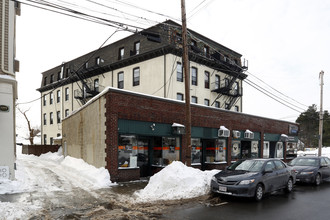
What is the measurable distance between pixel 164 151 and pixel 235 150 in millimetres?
8048

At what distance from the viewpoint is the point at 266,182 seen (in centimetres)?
944

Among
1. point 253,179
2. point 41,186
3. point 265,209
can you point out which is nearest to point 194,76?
point 253,179

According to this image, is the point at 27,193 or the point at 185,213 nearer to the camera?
Answer: the point at 185,213

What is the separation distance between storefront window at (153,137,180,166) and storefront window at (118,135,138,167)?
1.73 m

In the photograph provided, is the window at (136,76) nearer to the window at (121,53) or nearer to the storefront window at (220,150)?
the window at (121,53)

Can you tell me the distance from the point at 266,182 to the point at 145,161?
7.05 m

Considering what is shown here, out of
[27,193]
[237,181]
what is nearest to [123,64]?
[27,193]

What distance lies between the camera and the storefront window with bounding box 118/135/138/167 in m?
12.5

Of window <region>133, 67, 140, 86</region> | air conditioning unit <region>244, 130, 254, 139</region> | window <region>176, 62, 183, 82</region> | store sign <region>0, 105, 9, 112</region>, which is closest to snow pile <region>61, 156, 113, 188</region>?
store sign <region>0, 105, 9, 112</region>

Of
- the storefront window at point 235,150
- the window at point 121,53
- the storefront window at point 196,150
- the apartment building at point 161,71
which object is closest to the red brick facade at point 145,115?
the storefront window at point 235,150

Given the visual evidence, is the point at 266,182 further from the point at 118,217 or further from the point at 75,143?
the point at 75,143

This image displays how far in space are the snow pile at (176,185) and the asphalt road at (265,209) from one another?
2.99 ft

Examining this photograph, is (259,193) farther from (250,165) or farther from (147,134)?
(147,134)

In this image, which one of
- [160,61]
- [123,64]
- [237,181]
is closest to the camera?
[237,181]
